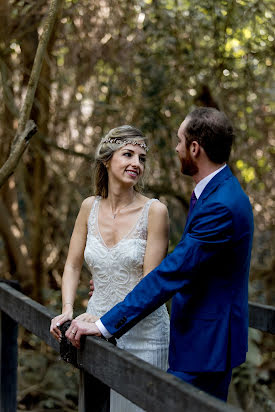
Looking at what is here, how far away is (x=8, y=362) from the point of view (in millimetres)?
3838

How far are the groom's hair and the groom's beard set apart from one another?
51 mm

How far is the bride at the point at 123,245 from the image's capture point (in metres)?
2.99

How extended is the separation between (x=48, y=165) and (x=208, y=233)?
15.5ft

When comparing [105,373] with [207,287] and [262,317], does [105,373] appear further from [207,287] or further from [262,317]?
[262,317]

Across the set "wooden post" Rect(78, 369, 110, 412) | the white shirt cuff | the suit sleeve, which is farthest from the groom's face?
"wooden post" Rect(78, 369, 110, 412)

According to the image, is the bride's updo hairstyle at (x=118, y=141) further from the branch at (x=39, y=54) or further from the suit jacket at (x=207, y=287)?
the suit jacket at (x=207, y=287)

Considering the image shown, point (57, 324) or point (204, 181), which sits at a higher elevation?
point (204, 181)

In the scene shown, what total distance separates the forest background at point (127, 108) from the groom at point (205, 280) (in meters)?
3.16

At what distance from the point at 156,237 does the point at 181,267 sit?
0.64 metres

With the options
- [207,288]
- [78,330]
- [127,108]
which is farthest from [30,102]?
[127,108]

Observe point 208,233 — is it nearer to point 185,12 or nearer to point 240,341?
point 240,341

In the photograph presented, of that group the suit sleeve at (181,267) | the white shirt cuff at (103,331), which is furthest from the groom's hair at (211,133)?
the white shirt cuff at (103,331)

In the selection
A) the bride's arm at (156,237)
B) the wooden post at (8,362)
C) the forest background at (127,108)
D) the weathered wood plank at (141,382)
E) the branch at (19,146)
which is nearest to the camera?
the weathered wood plank at (141,382)

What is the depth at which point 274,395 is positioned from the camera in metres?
6.03
